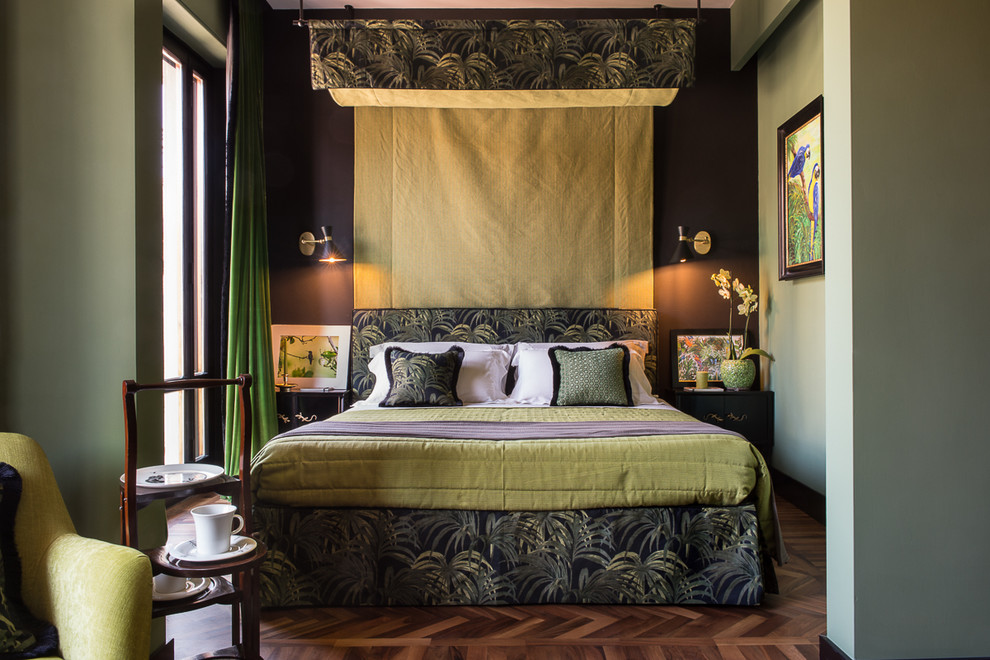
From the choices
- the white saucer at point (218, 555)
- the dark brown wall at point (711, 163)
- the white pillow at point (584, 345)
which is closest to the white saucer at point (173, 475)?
the white saucer at point (218, 555)

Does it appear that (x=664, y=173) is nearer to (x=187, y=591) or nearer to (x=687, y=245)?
(x=687, y=245)

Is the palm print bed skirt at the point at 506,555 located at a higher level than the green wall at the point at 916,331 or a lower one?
lower

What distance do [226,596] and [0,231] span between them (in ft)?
3.96

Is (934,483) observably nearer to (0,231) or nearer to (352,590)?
(352,590)

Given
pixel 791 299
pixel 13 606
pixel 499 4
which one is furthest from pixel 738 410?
pixel 13 606

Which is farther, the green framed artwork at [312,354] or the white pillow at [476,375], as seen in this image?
the green framed artwork at [312,354]

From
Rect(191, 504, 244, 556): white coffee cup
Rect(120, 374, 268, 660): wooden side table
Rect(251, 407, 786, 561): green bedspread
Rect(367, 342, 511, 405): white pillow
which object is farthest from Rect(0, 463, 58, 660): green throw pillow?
Rect(367, 342, 511, 405): white pillow

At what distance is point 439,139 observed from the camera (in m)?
4.89

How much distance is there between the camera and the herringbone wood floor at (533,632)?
2.43 metres

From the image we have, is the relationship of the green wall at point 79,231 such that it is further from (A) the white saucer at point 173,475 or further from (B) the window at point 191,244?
(B) the window at point 191,244

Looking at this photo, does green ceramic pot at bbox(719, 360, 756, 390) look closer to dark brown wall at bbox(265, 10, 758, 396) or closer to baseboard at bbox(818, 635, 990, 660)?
dark brown wall at bbox(265, 10, 758, 396)

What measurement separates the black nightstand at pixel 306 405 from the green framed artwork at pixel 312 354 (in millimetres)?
316

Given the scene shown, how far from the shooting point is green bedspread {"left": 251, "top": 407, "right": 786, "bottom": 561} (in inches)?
109

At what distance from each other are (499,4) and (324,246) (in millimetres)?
2062
